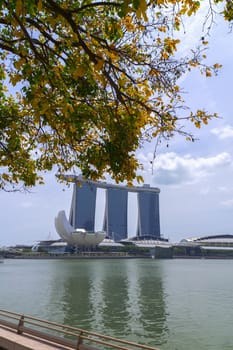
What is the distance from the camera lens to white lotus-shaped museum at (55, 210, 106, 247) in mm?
120062

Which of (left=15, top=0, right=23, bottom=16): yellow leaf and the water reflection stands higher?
(left=15, top=0, right=23, bottom=16): yellow leaf

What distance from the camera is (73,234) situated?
398ft

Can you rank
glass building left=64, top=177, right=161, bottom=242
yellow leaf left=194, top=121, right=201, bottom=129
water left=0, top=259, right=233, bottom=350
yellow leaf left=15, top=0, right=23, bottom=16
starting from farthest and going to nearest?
glass building left=64, top=177, right=161, bottom=242, water left=0, top=259, right=233, bottom=350, yellow leaf left=194, top=121, right=201, bottom=129, yellow leaf left=15, top=0, right=23, bottom=16

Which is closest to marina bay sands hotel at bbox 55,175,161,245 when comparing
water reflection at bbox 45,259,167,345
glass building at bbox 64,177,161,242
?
glass building at bbox 64,177,161,242

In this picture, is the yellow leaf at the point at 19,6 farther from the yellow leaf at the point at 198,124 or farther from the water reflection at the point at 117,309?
the water reflection at the point at 117,309

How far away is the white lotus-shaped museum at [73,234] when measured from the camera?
120 meters

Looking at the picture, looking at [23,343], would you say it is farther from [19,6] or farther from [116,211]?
[116,211]

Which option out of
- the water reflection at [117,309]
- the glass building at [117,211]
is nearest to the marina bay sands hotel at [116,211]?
the glass building at [117,211]

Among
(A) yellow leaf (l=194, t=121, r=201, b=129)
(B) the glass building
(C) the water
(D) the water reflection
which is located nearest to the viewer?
(A) yellow leaf (l=194, t=121, r=201, b=129)

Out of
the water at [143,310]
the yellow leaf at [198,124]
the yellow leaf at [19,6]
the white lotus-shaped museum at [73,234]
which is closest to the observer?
the yellow leaf at [19,6]

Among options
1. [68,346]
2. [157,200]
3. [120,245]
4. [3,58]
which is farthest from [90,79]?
[157,200]

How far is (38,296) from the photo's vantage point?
30.3 m

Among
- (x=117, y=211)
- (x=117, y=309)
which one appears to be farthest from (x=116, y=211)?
(x=117, y=309)

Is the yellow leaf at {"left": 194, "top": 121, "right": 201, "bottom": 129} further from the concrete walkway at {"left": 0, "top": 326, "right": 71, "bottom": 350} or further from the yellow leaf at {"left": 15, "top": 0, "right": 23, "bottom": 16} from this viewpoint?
the concrete walkway at {"left": 0, "top": 326, "right": 71, "bottom": 350}
